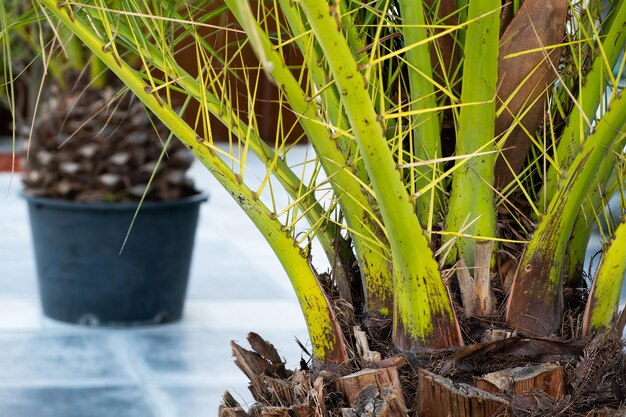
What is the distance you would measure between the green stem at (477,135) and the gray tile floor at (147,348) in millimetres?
1600

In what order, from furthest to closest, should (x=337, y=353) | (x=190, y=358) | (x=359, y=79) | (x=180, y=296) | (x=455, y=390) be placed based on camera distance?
(x=180, y=296), (x=190, y=358), (x=337, y=353), (x=455, y=390), (x=359, y=79)

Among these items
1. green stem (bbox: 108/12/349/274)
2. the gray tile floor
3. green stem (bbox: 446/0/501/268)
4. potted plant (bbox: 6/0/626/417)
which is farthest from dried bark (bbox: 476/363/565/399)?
the gray tile floor

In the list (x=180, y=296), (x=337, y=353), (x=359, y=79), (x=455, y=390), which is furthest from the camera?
(x=180, y=296)

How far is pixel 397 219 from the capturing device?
2.75ft

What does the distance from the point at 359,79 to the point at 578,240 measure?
1.47 feet

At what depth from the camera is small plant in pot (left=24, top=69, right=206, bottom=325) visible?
3234mm

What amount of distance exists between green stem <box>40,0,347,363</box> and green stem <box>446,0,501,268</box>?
155 mm

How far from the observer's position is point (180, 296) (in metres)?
3.41

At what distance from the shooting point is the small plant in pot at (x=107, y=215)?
323 cm

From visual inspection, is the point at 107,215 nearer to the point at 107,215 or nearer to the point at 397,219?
the point at 107,215

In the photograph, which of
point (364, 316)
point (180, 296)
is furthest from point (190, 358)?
point (364, 316)

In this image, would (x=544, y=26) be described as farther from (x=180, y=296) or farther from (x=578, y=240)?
(x=180, y=296)

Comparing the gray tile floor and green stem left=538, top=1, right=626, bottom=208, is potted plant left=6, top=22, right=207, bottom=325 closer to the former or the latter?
the gray tile floor

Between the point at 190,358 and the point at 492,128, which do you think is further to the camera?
the point at 190,358
